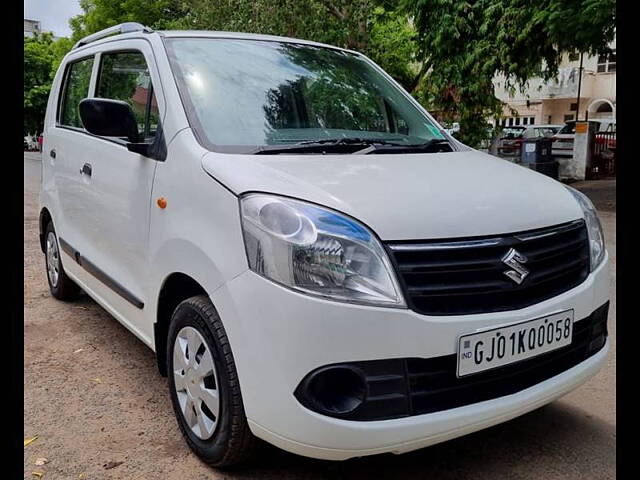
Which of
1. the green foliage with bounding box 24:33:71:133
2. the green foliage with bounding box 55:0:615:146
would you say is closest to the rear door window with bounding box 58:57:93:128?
the green foliage with bounding box 55:0:615:146

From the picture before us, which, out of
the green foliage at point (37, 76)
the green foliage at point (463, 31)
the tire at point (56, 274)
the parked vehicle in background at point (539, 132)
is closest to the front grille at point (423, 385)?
the tire at point (56, 274)

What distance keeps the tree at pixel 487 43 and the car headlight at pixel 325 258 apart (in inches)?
369

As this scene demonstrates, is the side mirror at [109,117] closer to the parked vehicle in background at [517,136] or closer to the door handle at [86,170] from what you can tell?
the door handle at [86,170]

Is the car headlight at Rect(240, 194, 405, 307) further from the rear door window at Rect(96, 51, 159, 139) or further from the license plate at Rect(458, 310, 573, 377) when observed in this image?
the rear door window at Rect(96, 51, 159, 139)

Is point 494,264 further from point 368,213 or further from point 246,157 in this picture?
point 246,157

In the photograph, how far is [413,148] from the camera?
2896 mm

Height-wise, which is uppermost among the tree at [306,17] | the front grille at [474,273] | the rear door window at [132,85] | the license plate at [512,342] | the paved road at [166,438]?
the tree at [306,17]

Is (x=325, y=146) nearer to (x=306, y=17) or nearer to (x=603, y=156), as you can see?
(x=306, y=17)

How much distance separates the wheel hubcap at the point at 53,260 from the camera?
14.9 ft

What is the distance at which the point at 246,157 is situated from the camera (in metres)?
2.39

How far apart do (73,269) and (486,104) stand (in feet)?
35.7

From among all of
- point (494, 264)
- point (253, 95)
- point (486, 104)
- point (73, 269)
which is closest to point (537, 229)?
point (494, 264)

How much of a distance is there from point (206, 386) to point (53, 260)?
2843 millimetres
